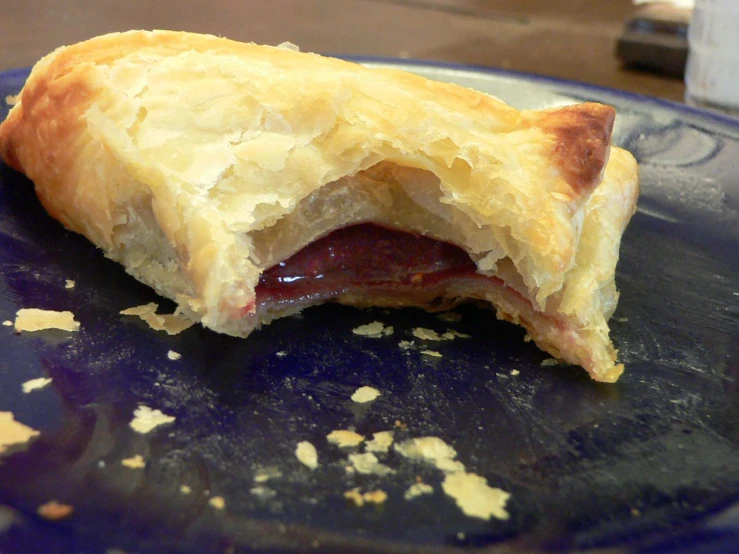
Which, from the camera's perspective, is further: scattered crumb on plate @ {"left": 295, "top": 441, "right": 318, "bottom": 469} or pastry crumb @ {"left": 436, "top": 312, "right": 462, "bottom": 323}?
pastry crumb @ {"left": 436, "top": 312, "right": 462, "bottom": 323}

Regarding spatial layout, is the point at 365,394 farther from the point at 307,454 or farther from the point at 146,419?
the point at 146,419

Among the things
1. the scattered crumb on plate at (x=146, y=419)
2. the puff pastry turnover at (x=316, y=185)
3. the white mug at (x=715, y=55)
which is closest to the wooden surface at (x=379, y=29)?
the white mug at (x=715, y=55)

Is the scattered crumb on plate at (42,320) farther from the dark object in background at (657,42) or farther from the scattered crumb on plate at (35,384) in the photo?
the dark object in background at (657,42)

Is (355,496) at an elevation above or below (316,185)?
below

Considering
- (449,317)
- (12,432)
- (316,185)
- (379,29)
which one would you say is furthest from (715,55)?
(12,432)

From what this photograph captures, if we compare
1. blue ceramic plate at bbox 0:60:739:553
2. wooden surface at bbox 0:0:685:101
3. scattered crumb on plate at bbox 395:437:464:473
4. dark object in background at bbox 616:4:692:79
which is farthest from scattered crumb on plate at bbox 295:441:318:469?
dark object in background at bbox 616:4:692:79

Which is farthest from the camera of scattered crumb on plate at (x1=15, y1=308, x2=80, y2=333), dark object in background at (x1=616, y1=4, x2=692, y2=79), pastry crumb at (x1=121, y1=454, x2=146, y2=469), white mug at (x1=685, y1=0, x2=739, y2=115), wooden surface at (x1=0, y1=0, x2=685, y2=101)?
dark object in background at (x1=616, y1=4, x2=692, y2=79)

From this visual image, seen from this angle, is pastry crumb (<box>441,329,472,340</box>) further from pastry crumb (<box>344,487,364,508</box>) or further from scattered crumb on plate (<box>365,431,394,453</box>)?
pastry crumb (<box>344,487,364,508</box>)
